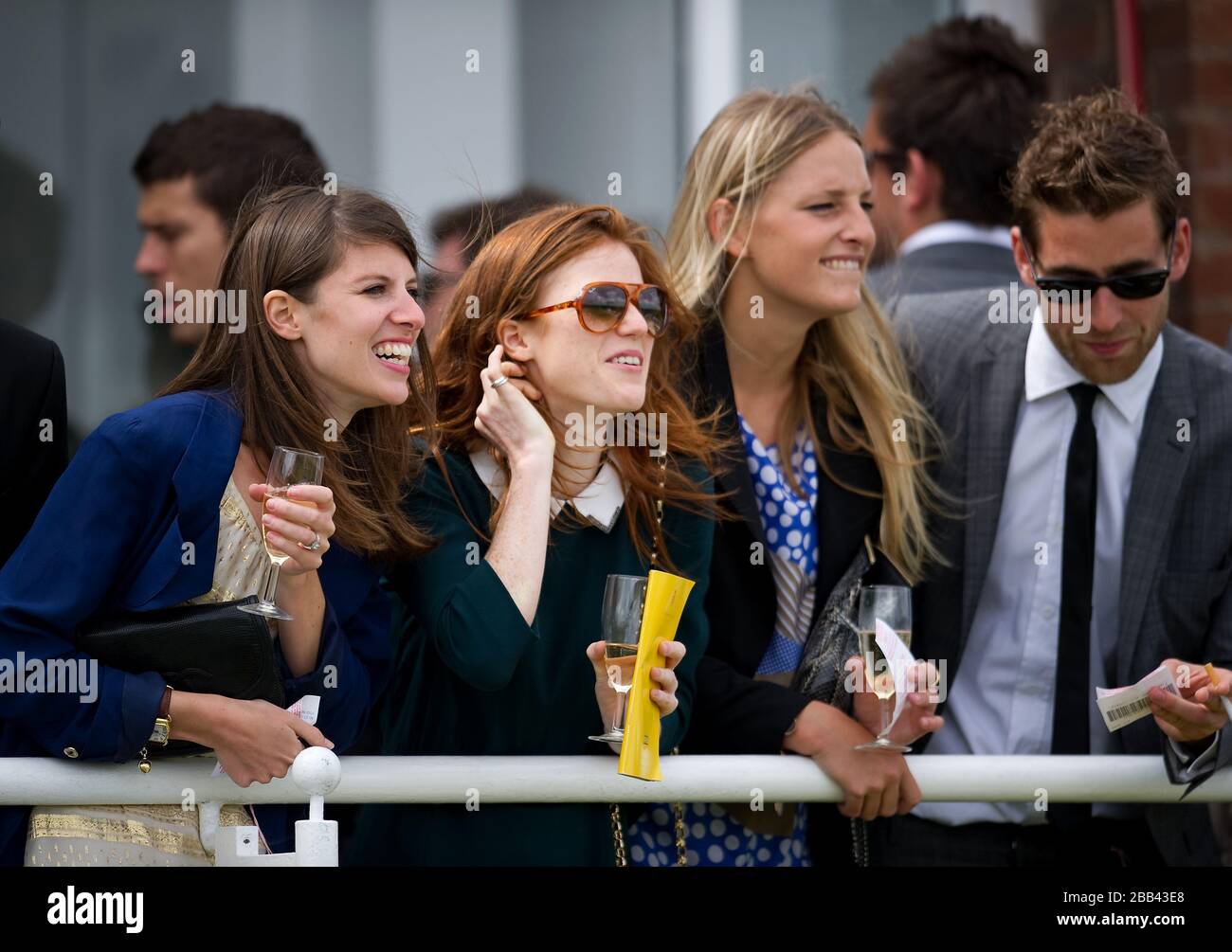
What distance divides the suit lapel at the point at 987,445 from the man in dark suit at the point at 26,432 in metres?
1.92

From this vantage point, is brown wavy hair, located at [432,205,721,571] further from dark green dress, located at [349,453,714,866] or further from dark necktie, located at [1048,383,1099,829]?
dark necktie, located at [1048,383,1099,829]

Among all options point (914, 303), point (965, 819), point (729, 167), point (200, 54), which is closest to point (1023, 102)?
point (914, 303)

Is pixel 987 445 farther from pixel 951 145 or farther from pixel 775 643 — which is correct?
pixel 951 145

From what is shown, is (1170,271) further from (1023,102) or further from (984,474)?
(1023,102)

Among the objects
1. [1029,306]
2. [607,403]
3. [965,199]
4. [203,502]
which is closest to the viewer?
[203,502]

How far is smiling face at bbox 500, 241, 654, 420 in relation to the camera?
11.0ft

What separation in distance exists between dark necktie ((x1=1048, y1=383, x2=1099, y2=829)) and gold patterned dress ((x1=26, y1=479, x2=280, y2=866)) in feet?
5.78

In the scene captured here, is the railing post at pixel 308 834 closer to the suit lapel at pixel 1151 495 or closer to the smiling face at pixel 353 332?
the smiling face at pixel 353 332

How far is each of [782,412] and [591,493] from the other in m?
0.64

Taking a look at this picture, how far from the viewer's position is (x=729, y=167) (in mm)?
3938

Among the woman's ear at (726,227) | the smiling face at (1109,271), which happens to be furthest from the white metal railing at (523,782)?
the woman's ear at (726,227)

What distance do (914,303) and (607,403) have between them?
4.00 feet

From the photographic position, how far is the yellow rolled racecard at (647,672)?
3049mm

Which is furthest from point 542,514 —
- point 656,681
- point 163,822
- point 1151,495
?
point 1151,495
